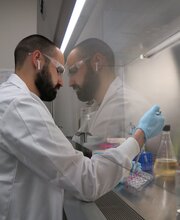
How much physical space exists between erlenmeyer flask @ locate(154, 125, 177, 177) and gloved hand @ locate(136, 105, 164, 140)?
0.04 m

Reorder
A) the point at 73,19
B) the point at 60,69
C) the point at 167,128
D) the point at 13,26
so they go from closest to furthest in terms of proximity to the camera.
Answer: the point at 167,128
the point at 60,69
the point at 73,19
the point at 13,26

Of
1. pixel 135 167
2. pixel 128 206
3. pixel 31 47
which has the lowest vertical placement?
pixel 128 206

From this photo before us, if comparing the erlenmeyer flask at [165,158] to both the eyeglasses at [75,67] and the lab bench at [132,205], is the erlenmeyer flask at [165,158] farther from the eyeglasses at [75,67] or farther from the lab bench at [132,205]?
the eyeglasses at [75,67]

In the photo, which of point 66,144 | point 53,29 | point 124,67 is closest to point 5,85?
point 66,144

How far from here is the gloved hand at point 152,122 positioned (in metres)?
1.05

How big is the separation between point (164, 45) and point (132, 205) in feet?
2.27

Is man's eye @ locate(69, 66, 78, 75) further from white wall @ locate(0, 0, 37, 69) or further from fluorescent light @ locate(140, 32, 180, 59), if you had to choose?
white wall @ locate(0, 0, 37, 69)

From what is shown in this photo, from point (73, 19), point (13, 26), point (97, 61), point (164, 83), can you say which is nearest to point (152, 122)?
point (164, 83)

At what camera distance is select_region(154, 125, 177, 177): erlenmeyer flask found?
3.39 feet

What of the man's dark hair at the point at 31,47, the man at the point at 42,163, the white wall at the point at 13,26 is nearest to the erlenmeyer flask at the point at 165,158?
the man at the point at 42,163

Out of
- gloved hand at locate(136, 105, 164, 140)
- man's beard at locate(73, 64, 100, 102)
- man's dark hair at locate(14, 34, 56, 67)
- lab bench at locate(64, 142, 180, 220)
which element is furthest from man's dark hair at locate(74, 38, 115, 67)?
lab bench at locate(64, 142, 180, 220)

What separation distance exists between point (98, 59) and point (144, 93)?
0.45 m

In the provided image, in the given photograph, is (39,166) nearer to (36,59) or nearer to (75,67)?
(36,59)

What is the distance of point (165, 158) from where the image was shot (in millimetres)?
1108
